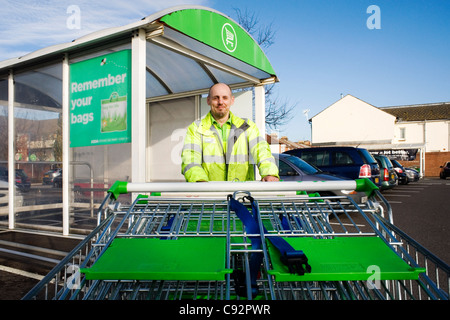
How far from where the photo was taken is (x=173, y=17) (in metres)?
4.41

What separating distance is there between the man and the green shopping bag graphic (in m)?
2.33

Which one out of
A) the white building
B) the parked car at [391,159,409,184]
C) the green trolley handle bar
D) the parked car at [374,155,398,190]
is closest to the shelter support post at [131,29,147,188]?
the green trolley handle bar

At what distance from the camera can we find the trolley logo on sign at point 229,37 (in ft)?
18.3

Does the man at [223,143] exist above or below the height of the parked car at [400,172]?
above

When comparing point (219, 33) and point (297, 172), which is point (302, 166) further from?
point (219, 33)

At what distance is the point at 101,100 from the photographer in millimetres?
4988

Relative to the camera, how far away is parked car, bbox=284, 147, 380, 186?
9.55 m

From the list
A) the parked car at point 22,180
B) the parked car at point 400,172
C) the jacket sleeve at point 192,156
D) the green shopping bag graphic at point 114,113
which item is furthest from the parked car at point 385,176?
the parked car at point 22,180

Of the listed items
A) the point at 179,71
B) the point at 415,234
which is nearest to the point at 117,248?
the point at 179,71

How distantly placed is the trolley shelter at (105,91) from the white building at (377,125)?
33.1 metres

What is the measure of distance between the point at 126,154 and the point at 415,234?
5767 mm

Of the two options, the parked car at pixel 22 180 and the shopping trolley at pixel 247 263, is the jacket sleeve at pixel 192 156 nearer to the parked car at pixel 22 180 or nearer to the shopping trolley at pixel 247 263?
the shopping trolley at pixel 247 263

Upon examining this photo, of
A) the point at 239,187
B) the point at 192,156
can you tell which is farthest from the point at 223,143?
the point at 239,187
